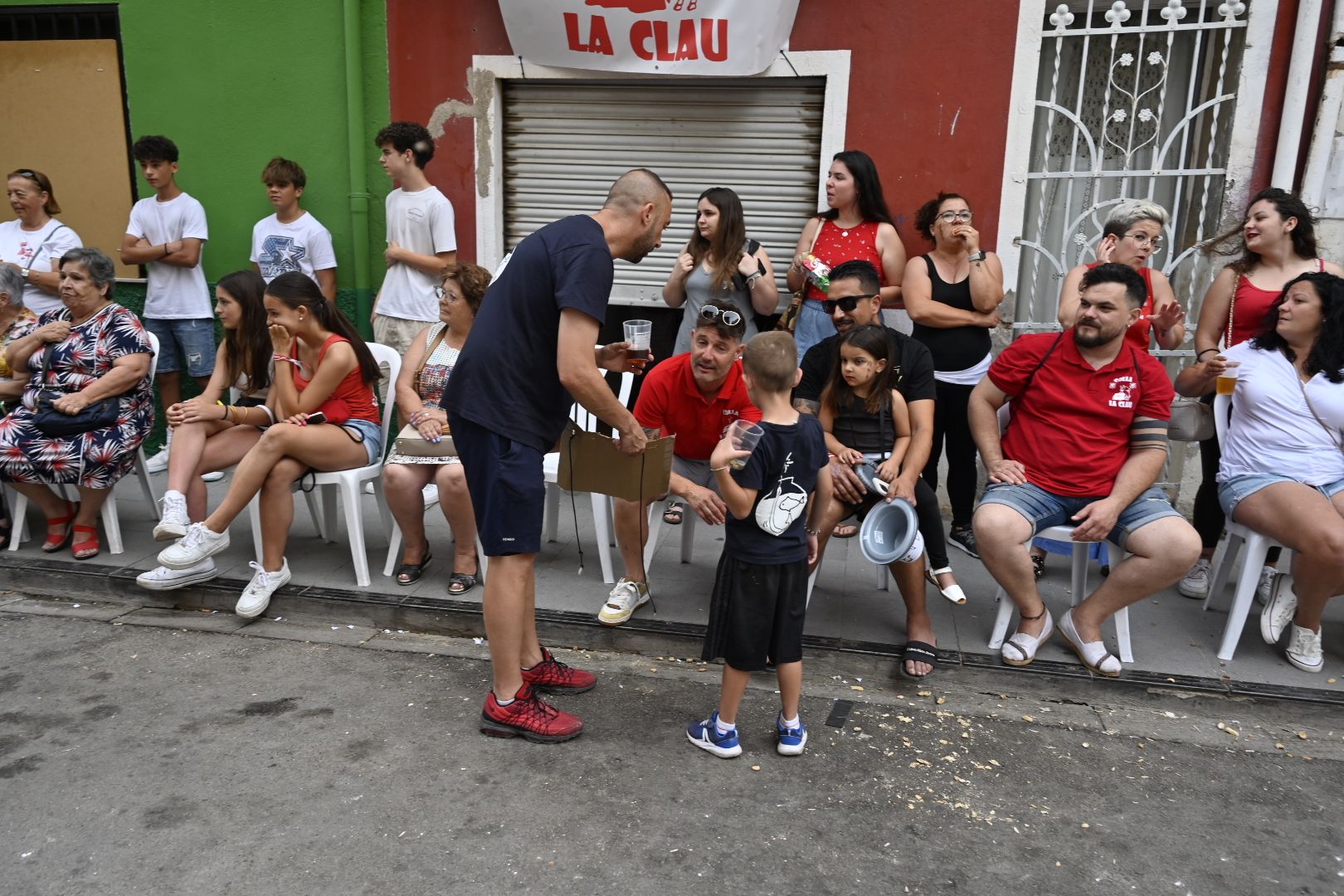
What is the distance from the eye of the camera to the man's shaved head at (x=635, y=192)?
3.34 m

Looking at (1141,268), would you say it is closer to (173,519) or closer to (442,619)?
(442,619)

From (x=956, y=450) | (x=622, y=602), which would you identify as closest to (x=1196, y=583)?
(x=956, y=450)

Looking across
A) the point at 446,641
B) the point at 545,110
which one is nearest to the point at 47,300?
the point at 545,110

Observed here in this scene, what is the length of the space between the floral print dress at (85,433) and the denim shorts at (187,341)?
1328 millimetres

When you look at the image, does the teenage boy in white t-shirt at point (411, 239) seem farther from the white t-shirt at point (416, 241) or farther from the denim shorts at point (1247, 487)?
the denim shorts at point (1247, 487)

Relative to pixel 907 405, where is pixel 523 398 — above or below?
above

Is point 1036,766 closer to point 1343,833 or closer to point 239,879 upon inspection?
point 1343,833

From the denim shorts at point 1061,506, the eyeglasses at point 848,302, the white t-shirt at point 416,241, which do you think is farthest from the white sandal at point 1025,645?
the white t-shirt at point 416,241

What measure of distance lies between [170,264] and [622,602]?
4091 millimetres

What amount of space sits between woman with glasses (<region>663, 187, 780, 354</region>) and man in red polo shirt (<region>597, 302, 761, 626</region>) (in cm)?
90

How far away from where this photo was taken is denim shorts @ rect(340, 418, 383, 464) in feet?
15.5

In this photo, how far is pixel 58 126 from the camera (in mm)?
6969

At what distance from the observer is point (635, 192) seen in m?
3.34

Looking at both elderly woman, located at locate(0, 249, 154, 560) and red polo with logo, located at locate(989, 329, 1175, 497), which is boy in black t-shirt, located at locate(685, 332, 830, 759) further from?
elderly woman, located at locate(0, 249, 154, 560)
